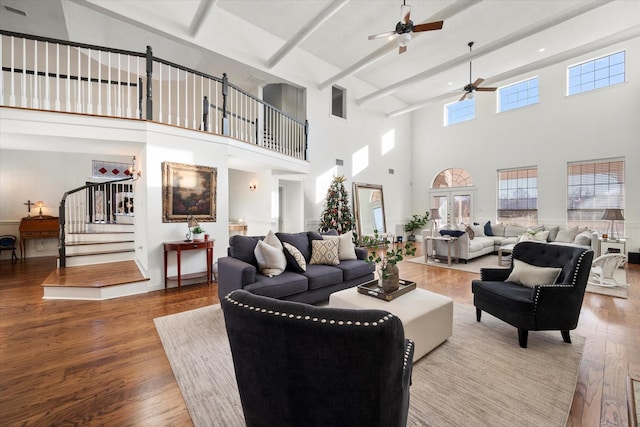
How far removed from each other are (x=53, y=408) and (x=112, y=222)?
18.7 ft

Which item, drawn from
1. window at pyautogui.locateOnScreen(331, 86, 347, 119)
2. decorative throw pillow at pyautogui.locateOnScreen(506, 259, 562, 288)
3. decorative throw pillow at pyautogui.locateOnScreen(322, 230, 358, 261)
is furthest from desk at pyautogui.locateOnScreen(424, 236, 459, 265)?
window at pyautogui.locateOnScreen(331, 86, 347, 119)

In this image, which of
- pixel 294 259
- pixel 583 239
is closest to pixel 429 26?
pixel 294 259

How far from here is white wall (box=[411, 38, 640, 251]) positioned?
20.9ft

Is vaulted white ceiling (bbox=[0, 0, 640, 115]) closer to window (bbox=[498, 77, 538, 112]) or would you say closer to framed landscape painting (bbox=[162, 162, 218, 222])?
window (bbox=[498, 77, 538, 112])

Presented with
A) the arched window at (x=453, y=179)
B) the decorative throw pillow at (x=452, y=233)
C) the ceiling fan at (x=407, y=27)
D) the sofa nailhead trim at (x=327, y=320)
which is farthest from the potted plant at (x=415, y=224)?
the sofa nailhead trim at (x=327, y=320)

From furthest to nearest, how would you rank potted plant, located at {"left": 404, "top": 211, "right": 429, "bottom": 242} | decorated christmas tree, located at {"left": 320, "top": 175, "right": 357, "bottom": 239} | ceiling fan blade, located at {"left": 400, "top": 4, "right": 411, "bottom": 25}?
potted plant, located at {"left": 404, "top": 211, "right": 429, "bottom": 242}
decorated christmas tree, located at {"left": 320, "top": 175, "right": 357, "bottom": 239}
ceiling fan blade, located at {"left": 400, "top": 4, "right": 411, "bottom": 25}

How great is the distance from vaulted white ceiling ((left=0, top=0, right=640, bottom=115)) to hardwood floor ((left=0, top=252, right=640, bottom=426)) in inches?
187

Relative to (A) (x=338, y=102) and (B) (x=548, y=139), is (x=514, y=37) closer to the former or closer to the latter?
(B) (x=548, y=139)

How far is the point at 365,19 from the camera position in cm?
602

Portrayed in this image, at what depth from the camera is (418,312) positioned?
2.33 meters

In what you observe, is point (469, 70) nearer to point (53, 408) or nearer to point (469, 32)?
point (469, 32)

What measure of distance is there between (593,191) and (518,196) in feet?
5.21

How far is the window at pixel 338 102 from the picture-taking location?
854 cm

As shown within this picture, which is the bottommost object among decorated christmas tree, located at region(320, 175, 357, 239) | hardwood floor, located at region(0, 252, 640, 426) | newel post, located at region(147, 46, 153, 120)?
hardwood floor, located at region(0, 252, 640, 426)
